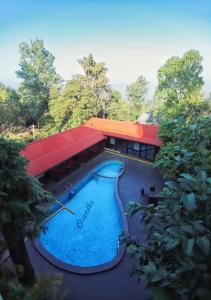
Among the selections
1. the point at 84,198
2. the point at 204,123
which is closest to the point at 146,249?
the point at 204,123

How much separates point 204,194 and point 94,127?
19.6 m

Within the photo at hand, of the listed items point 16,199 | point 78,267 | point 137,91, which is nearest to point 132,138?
point 78,267

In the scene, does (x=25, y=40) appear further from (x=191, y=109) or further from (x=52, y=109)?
(x=191, y=109)

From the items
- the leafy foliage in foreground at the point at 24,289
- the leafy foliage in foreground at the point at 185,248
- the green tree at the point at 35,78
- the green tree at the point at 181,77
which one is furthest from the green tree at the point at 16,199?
the green tree at the point at 35,78

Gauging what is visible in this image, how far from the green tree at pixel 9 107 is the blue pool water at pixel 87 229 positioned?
1564 cm

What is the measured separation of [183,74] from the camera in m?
18.6

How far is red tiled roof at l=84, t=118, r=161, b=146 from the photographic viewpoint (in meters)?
17.4

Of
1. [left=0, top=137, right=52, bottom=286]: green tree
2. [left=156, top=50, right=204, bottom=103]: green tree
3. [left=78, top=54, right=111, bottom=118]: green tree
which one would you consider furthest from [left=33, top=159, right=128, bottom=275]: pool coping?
[left=78, top=54, right=111, bottom=118]: green tree

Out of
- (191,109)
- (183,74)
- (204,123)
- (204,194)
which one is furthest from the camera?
(183,74)

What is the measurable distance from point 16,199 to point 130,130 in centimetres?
1559

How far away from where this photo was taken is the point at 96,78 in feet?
79.7

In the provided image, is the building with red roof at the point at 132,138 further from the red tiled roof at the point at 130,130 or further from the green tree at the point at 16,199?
the green tree at the point at 16,199

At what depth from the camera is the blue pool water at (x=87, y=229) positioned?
8.73m

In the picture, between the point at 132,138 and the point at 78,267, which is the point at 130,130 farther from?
the point at 78,267
